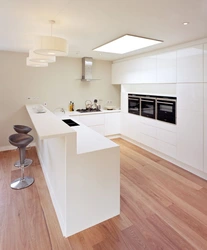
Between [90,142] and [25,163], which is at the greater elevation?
[90,142]

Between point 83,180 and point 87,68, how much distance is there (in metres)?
3.84

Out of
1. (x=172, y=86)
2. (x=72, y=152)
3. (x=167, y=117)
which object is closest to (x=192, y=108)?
(x=167, y=117)

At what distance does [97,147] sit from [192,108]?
2129 millimetres

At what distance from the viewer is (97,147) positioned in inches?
84.4

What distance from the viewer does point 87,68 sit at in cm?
514

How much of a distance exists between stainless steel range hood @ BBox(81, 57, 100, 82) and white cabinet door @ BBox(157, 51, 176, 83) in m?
1.98

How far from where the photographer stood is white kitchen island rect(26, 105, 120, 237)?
189 centimetres

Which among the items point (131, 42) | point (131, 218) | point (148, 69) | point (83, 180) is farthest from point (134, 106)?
point (83, 180)

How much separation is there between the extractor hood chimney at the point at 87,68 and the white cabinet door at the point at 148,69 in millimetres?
1475

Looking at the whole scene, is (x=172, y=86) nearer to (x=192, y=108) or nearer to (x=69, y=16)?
(x=192, y=108)

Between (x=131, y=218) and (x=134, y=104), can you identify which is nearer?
(x=131, y=218)

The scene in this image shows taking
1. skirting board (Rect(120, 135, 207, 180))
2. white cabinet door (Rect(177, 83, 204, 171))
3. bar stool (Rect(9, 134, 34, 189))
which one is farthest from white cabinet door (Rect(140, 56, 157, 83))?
bar stool (Rect(9, 134, 34, 189))

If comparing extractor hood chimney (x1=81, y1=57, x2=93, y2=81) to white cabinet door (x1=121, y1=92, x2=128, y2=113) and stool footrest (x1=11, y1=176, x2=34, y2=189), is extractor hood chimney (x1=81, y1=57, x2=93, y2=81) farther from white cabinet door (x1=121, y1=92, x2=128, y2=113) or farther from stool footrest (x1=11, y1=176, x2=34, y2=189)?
stool footrest (x1=11, y1=176, x2=34, y2=189)

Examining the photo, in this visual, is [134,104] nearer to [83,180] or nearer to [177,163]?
[177,163]
